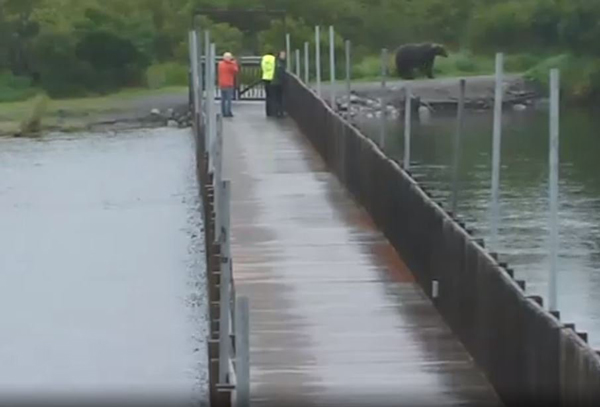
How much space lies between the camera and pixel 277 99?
50.3 m

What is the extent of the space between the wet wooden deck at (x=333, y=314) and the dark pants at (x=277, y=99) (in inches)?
712

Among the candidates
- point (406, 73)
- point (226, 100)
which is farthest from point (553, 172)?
point (406, 73)

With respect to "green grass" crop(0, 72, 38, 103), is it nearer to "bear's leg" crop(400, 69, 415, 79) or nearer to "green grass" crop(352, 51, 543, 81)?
"green grass" crop(352, 51, 543, 81)

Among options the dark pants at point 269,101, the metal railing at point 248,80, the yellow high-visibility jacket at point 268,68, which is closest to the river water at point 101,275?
the metal railing at point 248,80

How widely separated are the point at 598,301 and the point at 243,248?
26.9ft

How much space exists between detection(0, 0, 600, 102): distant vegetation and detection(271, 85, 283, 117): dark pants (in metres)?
29.7

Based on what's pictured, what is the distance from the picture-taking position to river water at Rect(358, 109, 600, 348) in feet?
108

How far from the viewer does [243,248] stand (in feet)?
82.1

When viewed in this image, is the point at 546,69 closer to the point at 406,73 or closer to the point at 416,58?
the point at 416,58

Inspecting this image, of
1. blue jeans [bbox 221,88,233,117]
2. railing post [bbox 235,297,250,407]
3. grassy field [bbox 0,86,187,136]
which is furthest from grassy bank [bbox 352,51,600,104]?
railing post [bbox 235,297,250,407]

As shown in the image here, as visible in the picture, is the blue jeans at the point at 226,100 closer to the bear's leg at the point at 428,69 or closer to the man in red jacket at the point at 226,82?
the man in red jacket at the point at 226,82

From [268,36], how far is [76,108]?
969 centimetres

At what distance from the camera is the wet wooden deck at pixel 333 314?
54.3 feet

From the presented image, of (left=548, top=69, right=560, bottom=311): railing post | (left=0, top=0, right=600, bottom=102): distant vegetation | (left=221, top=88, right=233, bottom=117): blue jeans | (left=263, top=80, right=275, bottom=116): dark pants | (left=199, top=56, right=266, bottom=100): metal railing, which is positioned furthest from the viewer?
(left=0, top=0, right=600, bottom=102): distant vegetation
